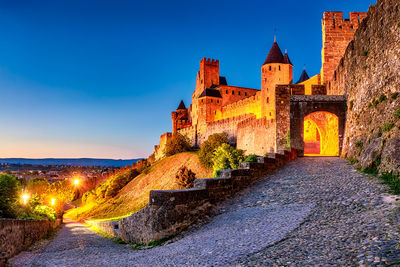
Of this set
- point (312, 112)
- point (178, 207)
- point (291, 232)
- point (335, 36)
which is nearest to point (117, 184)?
point (335, 36)

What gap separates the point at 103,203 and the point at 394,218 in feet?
136

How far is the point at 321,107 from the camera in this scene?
58.5 feet

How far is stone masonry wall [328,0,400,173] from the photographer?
35.0 ft

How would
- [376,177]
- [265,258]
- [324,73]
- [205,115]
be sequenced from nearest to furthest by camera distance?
[265,258] < [376,177] < [324,73] < [205,115]

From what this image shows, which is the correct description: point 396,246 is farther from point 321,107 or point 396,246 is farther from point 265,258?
point 321,107

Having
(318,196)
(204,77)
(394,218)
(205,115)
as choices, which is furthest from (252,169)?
(204,77)

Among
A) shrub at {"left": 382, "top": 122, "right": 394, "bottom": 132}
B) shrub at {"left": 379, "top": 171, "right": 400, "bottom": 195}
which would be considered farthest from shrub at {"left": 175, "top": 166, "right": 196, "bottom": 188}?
shrub at {"left": 379, "top": 171, "right": 400, "bottom": 195}

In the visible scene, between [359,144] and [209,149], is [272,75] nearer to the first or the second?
[209,149]

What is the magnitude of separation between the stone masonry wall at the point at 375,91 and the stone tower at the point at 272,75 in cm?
2908

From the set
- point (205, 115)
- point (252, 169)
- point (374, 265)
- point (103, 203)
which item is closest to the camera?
point (374, 265)

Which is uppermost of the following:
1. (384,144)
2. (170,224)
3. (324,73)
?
(324,73)

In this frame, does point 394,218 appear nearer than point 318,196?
Yes

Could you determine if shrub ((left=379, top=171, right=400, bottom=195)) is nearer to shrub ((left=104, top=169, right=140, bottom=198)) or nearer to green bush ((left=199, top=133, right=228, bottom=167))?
green bush ((left=199, top=133, right=228, bottom=167))

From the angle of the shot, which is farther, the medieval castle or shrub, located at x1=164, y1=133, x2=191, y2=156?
shrub, located at x1=164, y1=133, x2=191, y2=156
